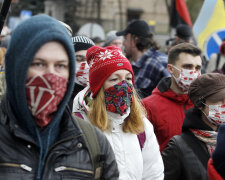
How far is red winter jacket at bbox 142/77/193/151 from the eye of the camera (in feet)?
14.9

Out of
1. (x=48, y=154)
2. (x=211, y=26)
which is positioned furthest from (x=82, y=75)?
(x=211, y=26)

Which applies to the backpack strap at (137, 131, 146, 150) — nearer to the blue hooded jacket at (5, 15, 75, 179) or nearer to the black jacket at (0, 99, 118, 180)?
the black jacket at (0, 99, 118, 180)

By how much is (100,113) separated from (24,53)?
1379 millimetres

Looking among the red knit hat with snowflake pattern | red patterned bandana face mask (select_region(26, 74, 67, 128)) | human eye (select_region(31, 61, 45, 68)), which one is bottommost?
the red knit hat with snowflake pattern

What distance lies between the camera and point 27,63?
2.15m

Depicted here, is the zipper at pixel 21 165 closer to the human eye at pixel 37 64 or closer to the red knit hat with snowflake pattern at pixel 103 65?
the human eye at pixel 37 64

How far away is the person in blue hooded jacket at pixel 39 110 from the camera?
2.15m

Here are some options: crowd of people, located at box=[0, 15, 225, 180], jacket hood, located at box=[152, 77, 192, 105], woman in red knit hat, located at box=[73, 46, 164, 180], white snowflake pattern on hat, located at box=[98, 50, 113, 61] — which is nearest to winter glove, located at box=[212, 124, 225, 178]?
crowd of people, located at box=[0, 15, 225, 180]

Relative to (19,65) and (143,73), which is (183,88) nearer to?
(143,73)

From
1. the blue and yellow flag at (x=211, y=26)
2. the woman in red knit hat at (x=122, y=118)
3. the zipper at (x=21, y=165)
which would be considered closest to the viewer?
the zipper at (x=21, y=165)

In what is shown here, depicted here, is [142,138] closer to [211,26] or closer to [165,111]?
[165,111]

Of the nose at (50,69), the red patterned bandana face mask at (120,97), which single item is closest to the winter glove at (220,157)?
the red patterned bandana face mask at (120,97)

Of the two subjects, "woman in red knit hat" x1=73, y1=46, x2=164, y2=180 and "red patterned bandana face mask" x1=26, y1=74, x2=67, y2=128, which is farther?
"woman in red knit hat" x1=73, y1=46, x2=164, y2=180

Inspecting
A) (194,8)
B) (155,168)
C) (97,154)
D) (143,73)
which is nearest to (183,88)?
(143,73)
